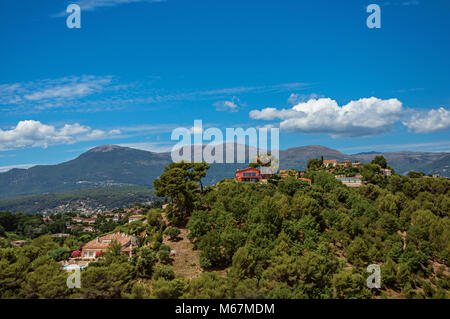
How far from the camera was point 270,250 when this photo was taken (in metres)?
30.2

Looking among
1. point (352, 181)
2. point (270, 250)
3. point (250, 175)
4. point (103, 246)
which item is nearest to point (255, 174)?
point (250, 175)

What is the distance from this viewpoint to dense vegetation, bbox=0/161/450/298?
23.0 metres

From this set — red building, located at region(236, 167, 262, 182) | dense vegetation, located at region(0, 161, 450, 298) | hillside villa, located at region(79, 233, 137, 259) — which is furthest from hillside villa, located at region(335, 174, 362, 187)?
hillside villa, located at region(79, 233, 137, 259)

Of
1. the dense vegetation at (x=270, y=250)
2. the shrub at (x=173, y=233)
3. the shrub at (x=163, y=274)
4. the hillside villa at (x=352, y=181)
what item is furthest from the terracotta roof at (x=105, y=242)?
the hillside villa at (x=352, y=181)

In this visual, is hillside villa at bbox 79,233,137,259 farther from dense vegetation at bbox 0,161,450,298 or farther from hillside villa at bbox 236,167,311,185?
hillside villa at bbox 236,167,311,185

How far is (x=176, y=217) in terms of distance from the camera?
4066cm

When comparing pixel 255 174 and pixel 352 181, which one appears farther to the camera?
pixel 352 181

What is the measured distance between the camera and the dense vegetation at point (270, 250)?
23.0 m

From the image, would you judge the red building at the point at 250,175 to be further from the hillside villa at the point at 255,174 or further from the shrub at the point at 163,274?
the shrub at the point at 163,274

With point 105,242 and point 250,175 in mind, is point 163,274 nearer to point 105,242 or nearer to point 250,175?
point 105,242
